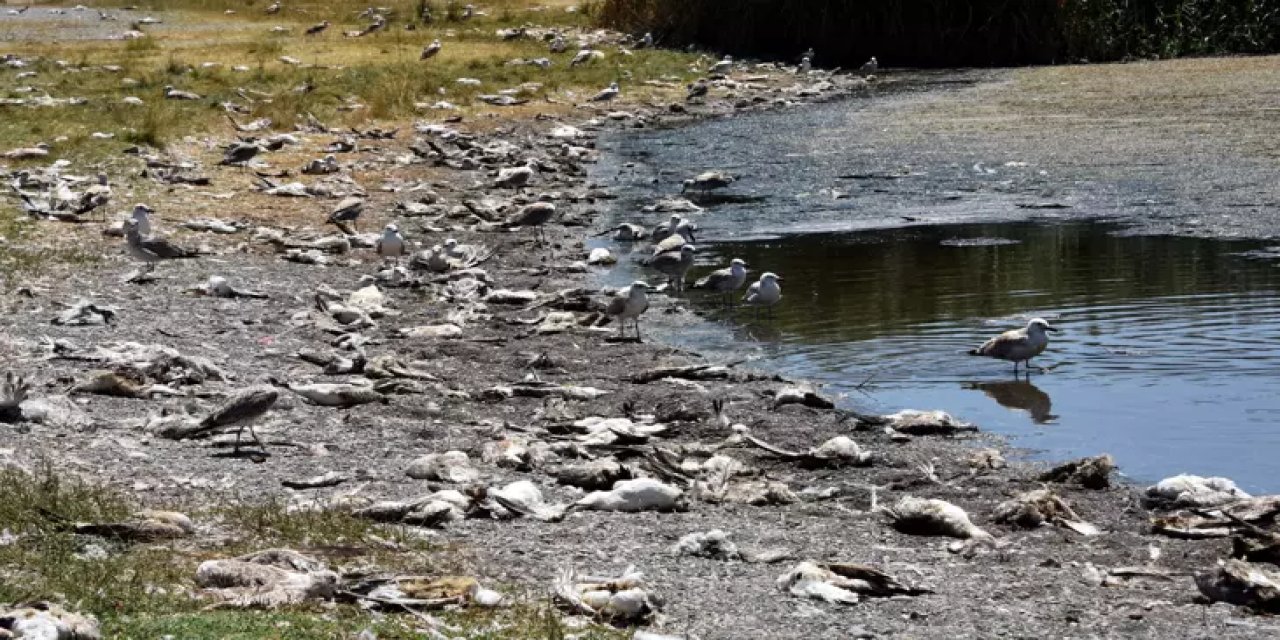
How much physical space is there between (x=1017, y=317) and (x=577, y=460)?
6.21m

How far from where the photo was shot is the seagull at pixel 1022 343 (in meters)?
13.0

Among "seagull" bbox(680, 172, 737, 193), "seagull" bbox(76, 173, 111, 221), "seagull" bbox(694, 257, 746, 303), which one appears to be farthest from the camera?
"seagull" bbox(680, 172, 737, 193)

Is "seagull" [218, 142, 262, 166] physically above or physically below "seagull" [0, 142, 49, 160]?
below

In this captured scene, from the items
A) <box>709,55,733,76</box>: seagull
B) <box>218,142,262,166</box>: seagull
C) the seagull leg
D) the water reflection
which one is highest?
<box>218,142,262,166</box>: seagull

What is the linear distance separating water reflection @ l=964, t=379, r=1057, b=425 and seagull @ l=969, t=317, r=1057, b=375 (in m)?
0.22

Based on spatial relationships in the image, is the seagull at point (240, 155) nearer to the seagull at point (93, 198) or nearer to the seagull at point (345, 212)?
the seagull at point (93, 198)

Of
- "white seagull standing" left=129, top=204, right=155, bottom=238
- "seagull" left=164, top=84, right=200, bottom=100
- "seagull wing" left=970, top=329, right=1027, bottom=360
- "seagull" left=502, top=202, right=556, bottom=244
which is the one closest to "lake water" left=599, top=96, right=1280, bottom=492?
"seagull wing" left=970, top=329, right=1027, bottom=360

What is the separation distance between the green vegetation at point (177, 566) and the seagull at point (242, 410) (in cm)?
130

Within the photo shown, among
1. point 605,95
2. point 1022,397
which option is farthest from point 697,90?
point 1022,397

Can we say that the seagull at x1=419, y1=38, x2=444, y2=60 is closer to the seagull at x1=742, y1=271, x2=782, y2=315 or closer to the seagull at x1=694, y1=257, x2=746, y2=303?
the seagull at x1=694, y1=257, x2=746, y2=303

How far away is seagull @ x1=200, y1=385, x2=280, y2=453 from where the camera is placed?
9906 mm

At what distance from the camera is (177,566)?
7.38 meters

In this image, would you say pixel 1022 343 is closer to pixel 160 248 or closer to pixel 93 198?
pixel 160 248

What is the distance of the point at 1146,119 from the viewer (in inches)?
1182
